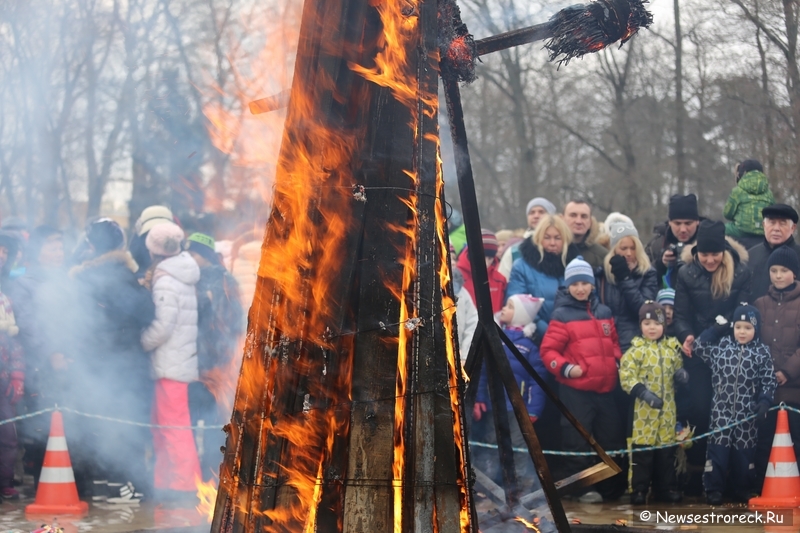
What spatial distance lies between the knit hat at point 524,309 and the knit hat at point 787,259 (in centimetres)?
208

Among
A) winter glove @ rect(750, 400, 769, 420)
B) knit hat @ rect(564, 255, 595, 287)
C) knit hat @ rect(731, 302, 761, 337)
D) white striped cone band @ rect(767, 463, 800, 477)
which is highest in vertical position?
knit hat @ rect(564, 255, 595, 287)

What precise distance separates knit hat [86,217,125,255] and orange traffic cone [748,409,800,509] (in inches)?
235

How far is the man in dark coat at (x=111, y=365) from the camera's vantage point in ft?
27.3

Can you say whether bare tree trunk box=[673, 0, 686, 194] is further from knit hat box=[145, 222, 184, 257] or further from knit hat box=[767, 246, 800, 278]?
knit hat box=[145, 222, 184, 257]

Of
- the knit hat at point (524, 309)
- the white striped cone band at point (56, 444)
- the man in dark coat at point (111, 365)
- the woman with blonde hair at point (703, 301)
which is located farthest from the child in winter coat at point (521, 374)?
the white striped cone band at point (56, 444)

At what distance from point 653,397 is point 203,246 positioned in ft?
15.0

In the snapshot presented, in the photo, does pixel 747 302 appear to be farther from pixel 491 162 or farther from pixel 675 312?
pixel 491 162

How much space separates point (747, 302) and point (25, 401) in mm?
6654

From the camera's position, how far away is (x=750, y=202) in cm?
923

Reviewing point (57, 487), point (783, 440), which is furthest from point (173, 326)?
point (783, 440)

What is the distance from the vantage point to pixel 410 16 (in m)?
4.59

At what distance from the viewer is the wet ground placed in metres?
6.66

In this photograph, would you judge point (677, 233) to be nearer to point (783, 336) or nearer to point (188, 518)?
point (783, 336)

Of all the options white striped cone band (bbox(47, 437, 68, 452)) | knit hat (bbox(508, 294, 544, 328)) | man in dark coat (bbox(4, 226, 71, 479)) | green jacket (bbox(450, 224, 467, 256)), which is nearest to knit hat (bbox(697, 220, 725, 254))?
knit hat (bbox(508, 294, 544, 328))
